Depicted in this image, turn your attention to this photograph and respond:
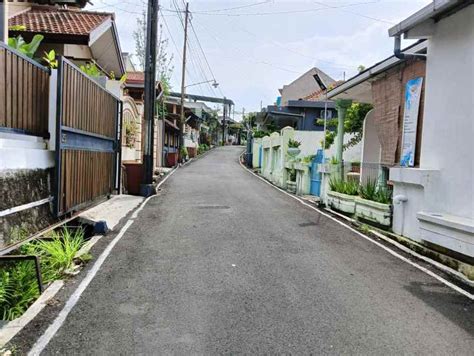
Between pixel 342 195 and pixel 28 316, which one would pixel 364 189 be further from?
pixel 28 316

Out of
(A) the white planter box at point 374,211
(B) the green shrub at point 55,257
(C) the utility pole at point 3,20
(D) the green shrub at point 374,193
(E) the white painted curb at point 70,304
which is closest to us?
(E) the white painted curb at point 70,304

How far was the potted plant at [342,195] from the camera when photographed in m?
11.6

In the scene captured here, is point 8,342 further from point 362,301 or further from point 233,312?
point 362,301

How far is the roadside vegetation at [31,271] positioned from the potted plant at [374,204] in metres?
5.97

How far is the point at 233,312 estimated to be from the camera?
190 inches

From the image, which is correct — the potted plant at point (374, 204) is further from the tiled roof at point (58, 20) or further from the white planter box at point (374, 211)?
the tiled roof at point (58, 20)

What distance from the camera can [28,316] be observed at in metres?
4.61

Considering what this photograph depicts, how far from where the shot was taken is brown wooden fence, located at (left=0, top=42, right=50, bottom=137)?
20.3 feet

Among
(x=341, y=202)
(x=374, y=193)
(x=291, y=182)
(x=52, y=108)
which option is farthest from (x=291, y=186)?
(x=52, y=108)

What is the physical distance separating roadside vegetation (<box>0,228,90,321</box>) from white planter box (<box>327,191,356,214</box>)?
6890 millimetres

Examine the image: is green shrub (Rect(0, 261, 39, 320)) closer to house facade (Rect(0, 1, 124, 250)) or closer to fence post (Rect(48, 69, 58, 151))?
house facade (Rect(0, 1, 124, 250))

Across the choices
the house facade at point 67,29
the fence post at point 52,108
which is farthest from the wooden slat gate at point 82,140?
the house facade at point 67,29

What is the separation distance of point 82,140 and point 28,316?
5339mm

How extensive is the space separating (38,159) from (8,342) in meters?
3.79
